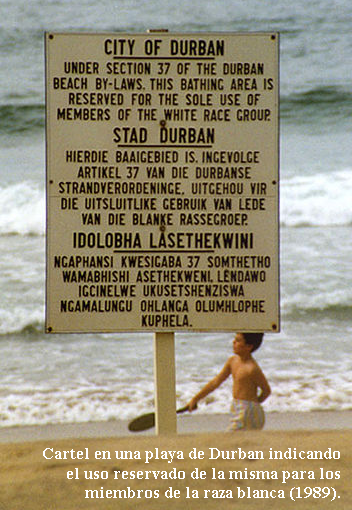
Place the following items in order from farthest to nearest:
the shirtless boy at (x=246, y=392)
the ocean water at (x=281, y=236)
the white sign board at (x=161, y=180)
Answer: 1. the ocean water at (x=281, y=236)
2. the shirtless boy at (x=246, y=392)
3. the white sign board at (x=161, y=180)

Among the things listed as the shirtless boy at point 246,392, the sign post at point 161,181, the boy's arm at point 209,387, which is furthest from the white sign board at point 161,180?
the shirtless boy at point 246,392

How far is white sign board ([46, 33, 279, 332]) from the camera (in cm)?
266

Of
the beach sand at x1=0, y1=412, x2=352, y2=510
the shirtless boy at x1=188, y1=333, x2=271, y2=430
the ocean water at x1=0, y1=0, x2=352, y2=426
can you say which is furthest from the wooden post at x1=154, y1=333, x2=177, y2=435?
the ocean water at x1=0, y1=0, x2=352, y2=426

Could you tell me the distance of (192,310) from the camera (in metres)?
2.71

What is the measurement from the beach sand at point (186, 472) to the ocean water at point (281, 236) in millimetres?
2354

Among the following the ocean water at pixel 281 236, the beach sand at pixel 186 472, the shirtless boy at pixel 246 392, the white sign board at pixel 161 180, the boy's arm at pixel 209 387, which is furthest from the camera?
the ocean water at pixel 281 236

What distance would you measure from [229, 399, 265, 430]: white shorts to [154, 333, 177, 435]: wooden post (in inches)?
44.9

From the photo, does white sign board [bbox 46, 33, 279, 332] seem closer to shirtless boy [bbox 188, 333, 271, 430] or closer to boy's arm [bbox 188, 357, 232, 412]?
boy's arm [bbox 188, 357, 232, 412]

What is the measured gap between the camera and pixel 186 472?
212 cm

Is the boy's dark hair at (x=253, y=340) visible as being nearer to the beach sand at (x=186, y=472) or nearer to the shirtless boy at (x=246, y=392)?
the shirtless boy at (x=246, y=392)

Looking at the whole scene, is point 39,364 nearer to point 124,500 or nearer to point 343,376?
point 343,376

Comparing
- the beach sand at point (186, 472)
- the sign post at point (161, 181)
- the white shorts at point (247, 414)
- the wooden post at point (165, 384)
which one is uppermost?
the sign post at point (161, 181)

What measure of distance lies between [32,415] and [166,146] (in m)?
2.85

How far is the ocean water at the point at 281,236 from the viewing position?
17.6 feet
